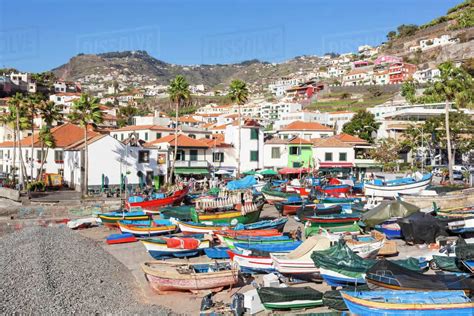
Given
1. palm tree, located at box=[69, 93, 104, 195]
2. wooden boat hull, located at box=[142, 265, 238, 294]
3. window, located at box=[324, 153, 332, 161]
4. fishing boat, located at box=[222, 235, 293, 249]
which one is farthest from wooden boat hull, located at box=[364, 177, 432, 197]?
palm tree, located at box=[69, 93, 104, 195]

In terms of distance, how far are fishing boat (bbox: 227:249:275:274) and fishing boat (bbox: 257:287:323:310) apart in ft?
14.5

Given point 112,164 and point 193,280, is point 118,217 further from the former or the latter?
point 193,280

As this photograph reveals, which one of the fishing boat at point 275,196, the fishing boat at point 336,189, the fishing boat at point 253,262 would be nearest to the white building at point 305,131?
the fishing boat at point 336,189

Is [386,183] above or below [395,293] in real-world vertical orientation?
above

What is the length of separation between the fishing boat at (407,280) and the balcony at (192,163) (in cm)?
4147

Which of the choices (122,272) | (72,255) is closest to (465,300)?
(122,272)

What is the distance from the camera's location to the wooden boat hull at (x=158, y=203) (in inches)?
1567

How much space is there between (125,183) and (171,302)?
3022 cm

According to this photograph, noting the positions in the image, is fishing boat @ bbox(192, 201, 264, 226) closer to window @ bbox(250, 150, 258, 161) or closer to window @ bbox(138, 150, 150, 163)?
window @ bbox(138, 150, 150, 163)

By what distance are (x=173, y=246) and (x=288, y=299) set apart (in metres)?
10.0

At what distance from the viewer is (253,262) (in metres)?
22.8

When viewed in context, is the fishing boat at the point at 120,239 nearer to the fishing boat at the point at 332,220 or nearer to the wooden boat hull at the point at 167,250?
the wooden boat hull at the point at 167,250

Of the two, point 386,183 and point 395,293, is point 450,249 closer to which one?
point 395,293

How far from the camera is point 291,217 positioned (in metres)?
39.4
